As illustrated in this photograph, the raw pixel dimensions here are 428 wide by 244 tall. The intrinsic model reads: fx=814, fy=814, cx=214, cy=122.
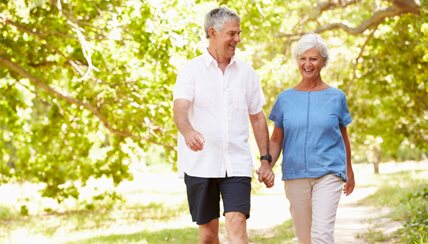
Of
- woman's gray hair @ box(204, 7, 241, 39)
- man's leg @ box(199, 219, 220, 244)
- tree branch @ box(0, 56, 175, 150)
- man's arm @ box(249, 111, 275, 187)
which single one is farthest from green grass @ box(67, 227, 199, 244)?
woman's gray hair @ box(204, 7, 241, 39)

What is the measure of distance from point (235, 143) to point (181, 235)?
23.0ft

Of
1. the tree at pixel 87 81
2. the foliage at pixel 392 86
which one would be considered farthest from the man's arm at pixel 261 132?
the foliage at pixel 392 86

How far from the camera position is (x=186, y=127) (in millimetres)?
5695

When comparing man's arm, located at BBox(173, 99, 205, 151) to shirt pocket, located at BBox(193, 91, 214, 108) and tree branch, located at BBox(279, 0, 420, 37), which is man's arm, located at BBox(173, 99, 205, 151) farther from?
tree branch, located at BBox(279, 0, 420, 37)

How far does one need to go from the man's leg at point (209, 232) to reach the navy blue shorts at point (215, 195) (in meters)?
0.04

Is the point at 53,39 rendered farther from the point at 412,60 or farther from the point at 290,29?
the point at 412,60

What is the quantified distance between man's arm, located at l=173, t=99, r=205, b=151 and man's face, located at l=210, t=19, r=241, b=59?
462 millimetres

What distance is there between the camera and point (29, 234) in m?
14.1

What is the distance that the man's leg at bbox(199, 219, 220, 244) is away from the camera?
239 inches

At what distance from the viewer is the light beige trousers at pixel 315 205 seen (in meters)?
5.93

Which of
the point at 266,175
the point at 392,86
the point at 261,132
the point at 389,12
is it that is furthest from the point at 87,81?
the point at 266,175

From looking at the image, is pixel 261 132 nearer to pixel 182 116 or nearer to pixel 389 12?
pixel 182 116

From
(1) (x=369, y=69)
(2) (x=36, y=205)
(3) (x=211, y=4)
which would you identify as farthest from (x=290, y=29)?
(2) (x=36, y=205)

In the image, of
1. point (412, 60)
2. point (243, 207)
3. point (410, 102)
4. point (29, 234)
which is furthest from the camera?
point (410, 102)
